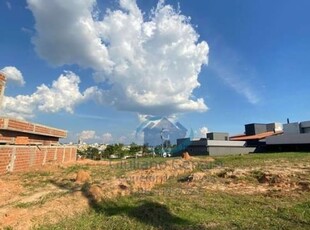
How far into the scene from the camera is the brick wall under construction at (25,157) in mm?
16906

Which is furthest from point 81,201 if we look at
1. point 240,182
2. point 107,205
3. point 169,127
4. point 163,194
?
point 169,127

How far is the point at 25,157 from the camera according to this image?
19578 millimetres

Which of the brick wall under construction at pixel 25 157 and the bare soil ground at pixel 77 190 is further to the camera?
the brick wall under construction at pixel 25 157

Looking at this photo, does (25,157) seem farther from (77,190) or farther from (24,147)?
(77,190)

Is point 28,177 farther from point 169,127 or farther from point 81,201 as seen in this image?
point 169,127

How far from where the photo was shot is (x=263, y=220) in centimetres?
723

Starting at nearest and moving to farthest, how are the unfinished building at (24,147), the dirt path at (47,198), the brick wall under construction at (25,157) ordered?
1. the dirt path at (47,198)
2. the brick wall under construction at (25,157)
3. the unfinished building at (24,147)

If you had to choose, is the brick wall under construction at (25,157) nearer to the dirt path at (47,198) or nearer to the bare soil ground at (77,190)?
the bare soil ground at (77,190)

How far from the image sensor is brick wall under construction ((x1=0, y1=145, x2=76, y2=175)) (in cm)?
1691

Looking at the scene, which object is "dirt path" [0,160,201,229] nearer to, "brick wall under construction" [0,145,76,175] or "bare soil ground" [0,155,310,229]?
"bare soil ground" [0,155,310,229]

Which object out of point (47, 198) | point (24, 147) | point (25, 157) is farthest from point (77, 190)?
point (25, 157)

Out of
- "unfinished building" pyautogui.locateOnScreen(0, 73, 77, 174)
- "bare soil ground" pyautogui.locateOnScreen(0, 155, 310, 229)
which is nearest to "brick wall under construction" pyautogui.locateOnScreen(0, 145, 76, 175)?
"unfinished building" pyautogui.locateOnScreen(0, 73, 77, 174)

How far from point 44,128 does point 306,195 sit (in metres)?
23.6

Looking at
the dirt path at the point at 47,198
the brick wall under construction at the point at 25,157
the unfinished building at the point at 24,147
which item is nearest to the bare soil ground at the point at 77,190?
the dirt path at the point at 47,198
